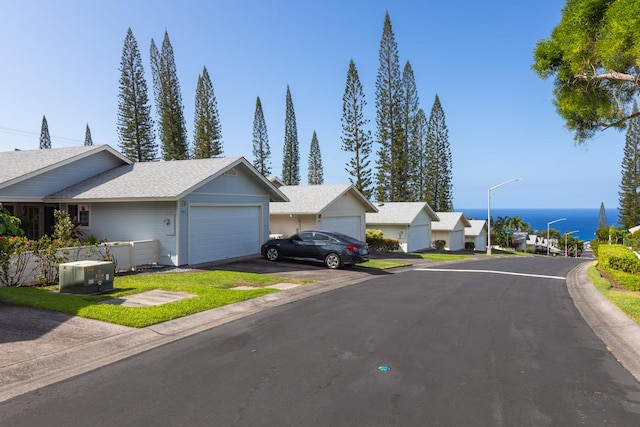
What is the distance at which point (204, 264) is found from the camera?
1777cm

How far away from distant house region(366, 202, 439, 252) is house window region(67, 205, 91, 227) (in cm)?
2525

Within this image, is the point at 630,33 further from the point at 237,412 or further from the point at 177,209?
the point at 177,209

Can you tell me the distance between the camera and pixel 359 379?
223 inches

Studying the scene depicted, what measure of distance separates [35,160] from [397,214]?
28607 mm

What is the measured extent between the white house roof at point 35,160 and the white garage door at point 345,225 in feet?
39.4

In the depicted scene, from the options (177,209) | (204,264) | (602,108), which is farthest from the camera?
(204,264)

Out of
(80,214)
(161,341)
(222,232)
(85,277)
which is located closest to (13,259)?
(85,277)

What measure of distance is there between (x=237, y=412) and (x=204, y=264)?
535 inches

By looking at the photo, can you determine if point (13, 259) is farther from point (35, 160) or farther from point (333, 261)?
point (333, 261)

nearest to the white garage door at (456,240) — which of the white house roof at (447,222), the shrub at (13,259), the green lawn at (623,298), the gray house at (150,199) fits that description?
the white house roof at (447,222)

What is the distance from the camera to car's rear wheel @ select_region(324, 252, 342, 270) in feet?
60.6

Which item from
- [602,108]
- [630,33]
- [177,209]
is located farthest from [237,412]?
[602,108]

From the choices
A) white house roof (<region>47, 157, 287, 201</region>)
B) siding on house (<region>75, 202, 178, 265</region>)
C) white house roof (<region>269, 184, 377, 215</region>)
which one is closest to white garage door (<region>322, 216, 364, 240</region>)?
white house roof (<region>269, 184, 377, 215</region>)

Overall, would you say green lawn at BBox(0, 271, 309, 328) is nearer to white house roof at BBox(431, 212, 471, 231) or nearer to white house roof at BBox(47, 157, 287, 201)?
white house roof at BBox(47, 157, 287, 201)
